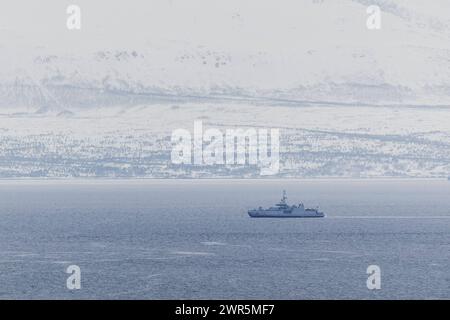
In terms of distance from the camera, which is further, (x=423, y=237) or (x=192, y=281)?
(x=423, y=237)
